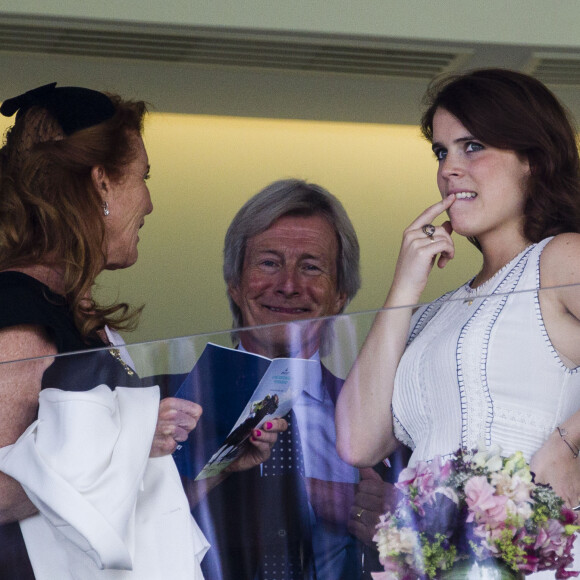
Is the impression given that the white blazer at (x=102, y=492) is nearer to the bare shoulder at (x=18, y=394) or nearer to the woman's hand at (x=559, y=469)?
the bare shoulder at (x=18, y=394)

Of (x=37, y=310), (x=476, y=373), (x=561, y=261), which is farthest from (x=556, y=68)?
(x=37, y=310)

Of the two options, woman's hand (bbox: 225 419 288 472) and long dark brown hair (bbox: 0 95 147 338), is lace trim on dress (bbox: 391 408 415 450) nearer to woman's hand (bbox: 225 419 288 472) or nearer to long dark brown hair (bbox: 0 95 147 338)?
woman's hand (bbox: 225 419 288 472)

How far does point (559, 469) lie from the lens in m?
1.43

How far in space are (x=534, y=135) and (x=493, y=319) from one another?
1.90ft

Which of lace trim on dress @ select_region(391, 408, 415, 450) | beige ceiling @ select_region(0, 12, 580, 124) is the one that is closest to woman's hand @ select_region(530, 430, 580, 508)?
lace trim on dress @ select_region(391, 408, 415, 450)

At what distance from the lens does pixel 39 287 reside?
1860 millimetres

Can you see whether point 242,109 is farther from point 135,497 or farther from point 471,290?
point 135,497

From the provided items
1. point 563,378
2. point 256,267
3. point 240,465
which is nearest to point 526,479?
point 563,378

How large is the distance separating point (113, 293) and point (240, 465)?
225cm

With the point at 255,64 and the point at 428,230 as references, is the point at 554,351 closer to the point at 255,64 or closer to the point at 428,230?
the point at 428,230

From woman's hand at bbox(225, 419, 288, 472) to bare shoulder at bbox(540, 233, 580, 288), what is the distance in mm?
594

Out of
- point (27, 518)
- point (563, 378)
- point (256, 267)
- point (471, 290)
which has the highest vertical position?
point (256, 267)

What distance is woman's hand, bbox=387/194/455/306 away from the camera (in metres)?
2.00

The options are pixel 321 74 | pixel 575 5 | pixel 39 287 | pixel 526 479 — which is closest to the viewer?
pixel 526 479
